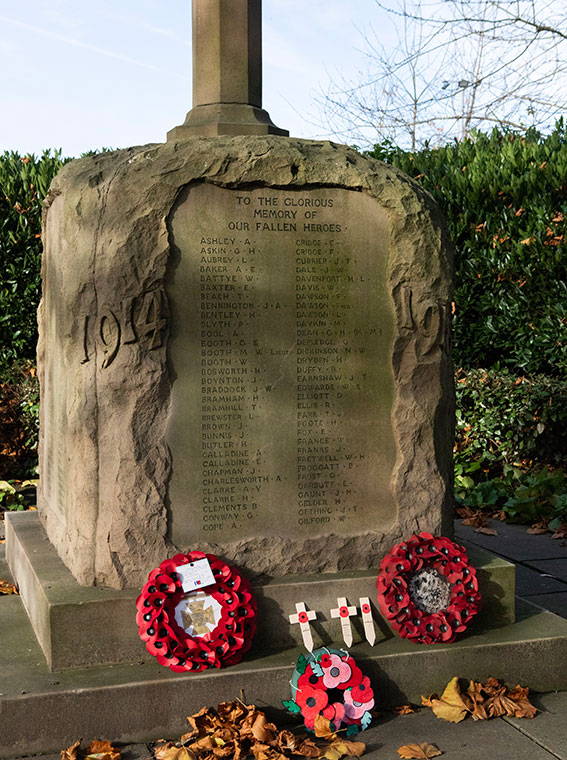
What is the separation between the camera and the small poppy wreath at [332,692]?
3.44m

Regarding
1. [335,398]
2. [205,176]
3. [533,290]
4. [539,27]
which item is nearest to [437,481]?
[335,398]

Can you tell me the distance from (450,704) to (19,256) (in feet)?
19.9

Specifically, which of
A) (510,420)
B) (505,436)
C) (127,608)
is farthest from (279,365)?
(505,436)

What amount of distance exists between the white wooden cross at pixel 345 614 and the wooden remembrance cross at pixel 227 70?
2.29 m

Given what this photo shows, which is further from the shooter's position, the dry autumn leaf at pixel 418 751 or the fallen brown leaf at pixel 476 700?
the fallen brown leaf at pixel 476 700

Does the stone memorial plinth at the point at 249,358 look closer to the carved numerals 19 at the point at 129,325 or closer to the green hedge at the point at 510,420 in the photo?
the carved numerals 19 at the point at 129,325

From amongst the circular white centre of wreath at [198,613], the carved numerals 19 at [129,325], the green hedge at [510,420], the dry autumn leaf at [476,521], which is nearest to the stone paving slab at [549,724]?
the circular white centre of wreath at [198,613]

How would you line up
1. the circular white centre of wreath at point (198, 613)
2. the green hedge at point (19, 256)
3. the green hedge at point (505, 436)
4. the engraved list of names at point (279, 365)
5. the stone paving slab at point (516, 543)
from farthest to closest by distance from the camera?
the green hedge at point (19, 256), the green hedge at point (505, 436), the stone paving slab at point (516, 543), the engraved list of names at point (279, 365), the circular white centre of wreath at point (198, 613)

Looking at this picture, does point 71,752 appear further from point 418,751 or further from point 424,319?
point 424,319

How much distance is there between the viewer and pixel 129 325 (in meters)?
3.78

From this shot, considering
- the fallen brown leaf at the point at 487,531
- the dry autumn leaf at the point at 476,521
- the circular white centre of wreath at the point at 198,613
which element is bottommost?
the fallen brown leaf at the point at 487,531

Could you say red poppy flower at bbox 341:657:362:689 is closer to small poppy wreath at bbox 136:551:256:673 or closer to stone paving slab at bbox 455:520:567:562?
small poppy wreath at bbox 136:551:256:673

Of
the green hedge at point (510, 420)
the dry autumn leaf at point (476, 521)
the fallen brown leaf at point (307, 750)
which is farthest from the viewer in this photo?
the green hedge at point (510, 420)

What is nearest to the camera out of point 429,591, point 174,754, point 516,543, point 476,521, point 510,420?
point 174,754
